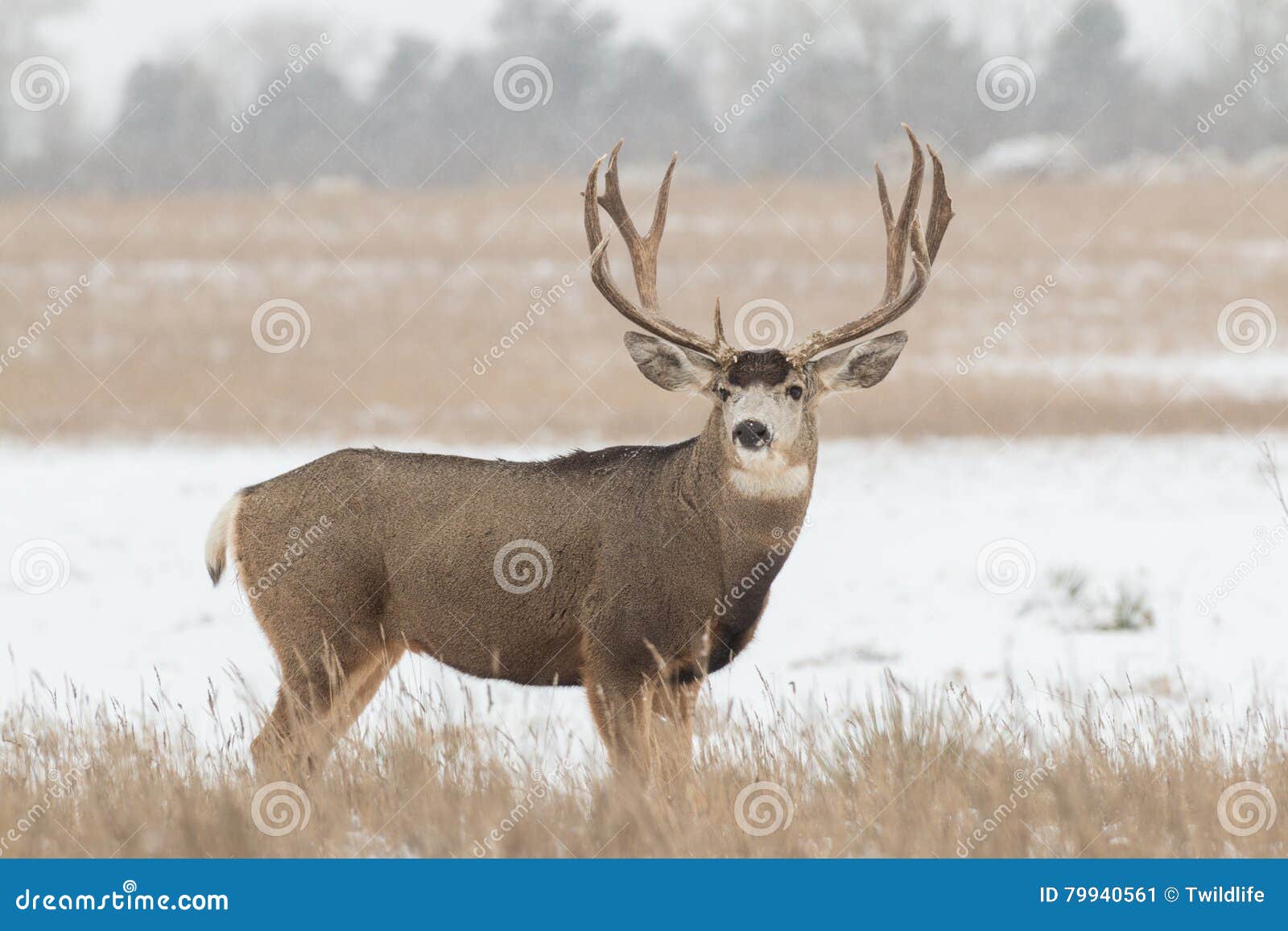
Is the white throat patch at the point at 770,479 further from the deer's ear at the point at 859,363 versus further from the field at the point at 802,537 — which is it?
the field at the point at 802,537

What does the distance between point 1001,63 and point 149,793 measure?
51515mm

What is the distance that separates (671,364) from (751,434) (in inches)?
29.3

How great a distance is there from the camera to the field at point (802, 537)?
532 centimetres

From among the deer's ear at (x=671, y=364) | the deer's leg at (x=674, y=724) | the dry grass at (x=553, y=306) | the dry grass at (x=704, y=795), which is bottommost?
the dry grass at (x=704, y=795)

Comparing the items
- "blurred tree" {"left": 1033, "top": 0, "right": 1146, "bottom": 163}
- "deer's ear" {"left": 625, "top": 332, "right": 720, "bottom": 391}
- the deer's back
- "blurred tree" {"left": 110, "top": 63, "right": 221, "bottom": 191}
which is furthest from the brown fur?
"blurred tree" {"left": 1033, "top": 0, "right": 1146, "bottom": 163}

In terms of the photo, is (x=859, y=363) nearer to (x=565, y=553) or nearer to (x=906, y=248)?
(x=906, y=248)

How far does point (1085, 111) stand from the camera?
5906 cm

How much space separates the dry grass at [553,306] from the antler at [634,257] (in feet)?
32.4

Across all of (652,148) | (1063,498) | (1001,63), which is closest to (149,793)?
(1063,498)

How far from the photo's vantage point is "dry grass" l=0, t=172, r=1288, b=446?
19250 mm

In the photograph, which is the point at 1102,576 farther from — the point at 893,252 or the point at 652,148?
the point at 652,148

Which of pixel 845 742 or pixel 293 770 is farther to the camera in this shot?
pixel 845 742

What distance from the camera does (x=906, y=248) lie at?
7.25 metres

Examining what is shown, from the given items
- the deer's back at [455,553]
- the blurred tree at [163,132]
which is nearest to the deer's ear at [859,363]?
the deer's back at [455,553]
